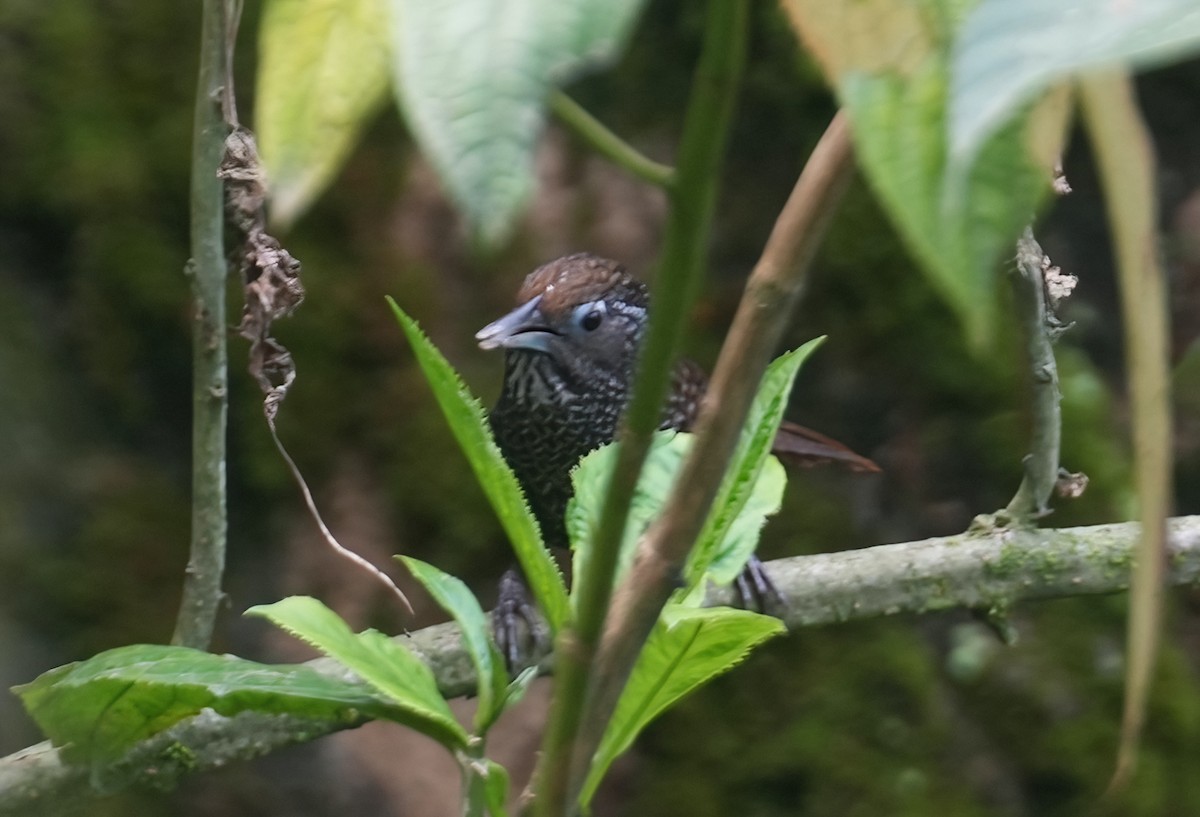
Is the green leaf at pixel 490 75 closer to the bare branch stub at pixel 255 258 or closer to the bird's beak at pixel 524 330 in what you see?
the bare branch stub at pixel 255 258

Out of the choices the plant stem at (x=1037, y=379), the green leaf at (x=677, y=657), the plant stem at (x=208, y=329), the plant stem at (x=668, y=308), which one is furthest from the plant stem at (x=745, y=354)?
the plant stem at (x=1037, y=379)

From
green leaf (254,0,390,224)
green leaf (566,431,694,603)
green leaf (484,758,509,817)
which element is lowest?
green leaf (484,758,509,817)

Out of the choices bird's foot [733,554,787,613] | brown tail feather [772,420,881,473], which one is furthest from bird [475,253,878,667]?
bird's foot [733,554,787,613]

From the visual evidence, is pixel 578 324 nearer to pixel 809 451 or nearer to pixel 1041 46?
pixel 809 451

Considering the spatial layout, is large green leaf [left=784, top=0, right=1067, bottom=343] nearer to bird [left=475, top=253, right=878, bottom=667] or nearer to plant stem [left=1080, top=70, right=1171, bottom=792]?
plant stem [left=1080, top=70, right=1171, bottom=792]

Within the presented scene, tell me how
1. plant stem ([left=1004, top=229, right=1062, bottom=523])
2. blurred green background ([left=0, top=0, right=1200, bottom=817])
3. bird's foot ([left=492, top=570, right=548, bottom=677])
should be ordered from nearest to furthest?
→ plant stem ([left=1004, top=229, right=1062, bottom=523]), bird's foot ([left=492, top=570, right=548, bottom=677]), blurred green background ([left=0, top=0, right=1200, bottom=817])

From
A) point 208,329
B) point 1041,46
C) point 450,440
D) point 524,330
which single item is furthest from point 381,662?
point 450,440
